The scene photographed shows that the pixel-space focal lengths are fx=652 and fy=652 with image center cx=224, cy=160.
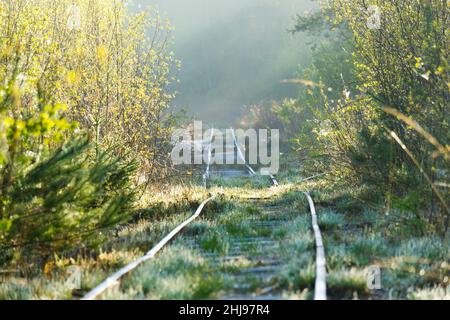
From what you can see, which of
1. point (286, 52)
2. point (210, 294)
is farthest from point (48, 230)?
point (286, 52)

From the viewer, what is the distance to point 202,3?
9338 centimetres

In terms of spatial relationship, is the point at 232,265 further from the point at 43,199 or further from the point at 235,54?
the point at 235,54

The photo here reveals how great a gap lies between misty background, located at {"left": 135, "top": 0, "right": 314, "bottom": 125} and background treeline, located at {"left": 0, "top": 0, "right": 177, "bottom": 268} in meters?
37.8

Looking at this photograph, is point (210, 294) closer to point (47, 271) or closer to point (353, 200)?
point (47, 271)

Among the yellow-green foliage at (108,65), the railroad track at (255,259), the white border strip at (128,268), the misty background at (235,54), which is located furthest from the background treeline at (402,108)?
the misty background at (235,54)

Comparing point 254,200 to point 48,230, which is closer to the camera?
point 48,230

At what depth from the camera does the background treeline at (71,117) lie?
6152mm

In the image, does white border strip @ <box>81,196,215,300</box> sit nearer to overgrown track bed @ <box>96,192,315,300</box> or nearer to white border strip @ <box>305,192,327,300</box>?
overgrown track bed @ <box>96,192,315,300</box>

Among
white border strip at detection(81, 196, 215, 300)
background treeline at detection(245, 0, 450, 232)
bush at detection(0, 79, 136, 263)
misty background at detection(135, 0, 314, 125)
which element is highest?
misty background at detection(135, 0, 314, 125)

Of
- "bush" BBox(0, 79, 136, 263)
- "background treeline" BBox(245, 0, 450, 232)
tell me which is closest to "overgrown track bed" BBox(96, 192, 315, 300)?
"bush" BBox(0, 79, 136, 263)

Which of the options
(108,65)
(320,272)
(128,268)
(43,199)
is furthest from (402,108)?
(108,65)

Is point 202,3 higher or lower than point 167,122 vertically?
higher

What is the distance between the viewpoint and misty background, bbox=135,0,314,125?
60.2m
